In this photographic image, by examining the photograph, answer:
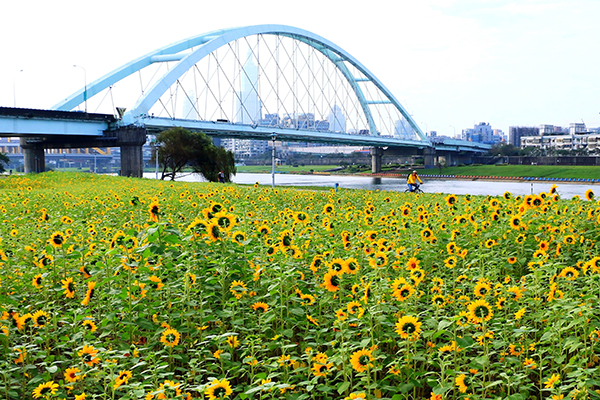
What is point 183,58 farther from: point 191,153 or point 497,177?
point 497,177

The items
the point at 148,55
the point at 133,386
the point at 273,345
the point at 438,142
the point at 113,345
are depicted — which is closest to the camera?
the point at 133,386

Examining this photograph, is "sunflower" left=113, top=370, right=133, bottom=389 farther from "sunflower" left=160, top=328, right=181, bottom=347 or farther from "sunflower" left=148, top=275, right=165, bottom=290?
"sunflower" left=148, top=275, right=165, bottom=290

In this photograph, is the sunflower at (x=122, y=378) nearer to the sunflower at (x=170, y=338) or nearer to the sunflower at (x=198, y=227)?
the sunflower at (x=170, y=338)

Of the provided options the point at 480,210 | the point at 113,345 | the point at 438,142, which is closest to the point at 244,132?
the point at 480,210

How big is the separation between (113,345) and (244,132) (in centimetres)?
5394

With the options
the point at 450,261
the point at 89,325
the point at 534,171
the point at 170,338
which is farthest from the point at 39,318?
the point at 534,171

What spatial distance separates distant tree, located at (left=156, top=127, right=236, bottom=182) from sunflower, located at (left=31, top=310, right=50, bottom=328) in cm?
4259

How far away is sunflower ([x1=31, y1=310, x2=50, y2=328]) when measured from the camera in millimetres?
3754

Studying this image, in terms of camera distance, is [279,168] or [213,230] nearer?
[213,230]

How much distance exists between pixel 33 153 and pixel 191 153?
2063 centimetres

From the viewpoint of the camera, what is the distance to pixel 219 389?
7.85ft

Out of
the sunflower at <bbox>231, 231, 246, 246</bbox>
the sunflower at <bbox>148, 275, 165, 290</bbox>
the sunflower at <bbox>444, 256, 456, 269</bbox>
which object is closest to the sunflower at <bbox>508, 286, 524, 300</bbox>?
the sunflower at <bbox>444, 256, 456, 269</bbox>

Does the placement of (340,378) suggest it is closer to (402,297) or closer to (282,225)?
(402,297)

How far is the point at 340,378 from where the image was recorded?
327 cm
